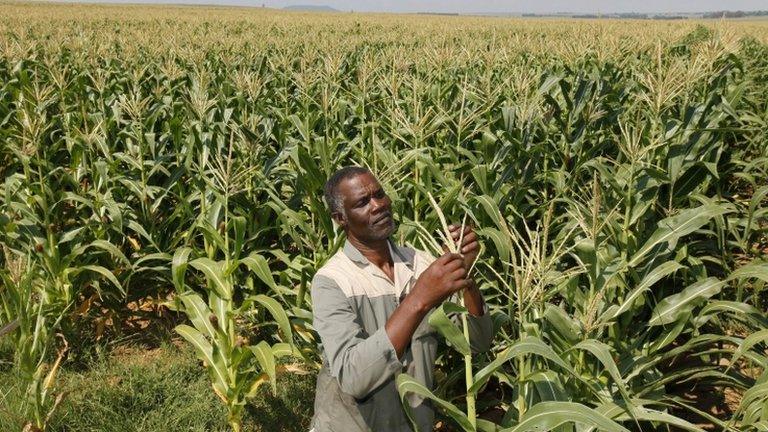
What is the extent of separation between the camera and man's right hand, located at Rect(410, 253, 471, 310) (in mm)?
2012

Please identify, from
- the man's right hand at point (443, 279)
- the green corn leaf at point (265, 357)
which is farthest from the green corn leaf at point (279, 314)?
the man's right hand at point (443, 279)

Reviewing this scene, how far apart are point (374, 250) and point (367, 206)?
0.21 m

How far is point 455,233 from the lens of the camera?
7.34 ft

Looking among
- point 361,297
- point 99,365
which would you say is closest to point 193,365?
point 99,365

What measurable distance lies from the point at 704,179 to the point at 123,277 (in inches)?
180

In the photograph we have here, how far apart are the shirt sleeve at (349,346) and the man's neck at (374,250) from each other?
0.21m

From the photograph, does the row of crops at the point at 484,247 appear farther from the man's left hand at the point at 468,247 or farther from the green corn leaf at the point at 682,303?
the man's left hand at the point at 468,247

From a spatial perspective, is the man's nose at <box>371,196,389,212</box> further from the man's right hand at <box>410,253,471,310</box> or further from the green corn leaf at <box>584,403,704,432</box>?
the green corn leaf at <box>584,403,704,432</box>

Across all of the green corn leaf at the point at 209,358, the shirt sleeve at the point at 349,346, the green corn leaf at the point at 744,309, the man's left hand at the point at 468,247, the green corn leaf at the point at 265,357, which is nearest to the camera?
the shirt sleeve at the point at 349,346

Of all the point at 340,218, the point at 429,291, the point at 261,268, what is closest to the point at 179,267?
the point at 261,268

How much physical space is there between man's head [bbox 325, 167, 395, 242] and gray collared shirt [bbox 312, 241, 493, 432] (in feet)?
0.38

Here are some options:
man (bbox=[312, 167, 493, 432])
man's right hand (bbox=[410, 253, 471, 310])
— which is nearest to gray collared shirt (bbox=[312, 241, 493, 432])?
man (bbox=[312, 167, 493, 432])

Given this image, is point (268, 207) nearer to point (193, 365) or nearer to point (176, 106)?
point (193, 365)

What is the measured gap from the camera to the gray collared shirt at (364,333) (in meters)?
2.40
